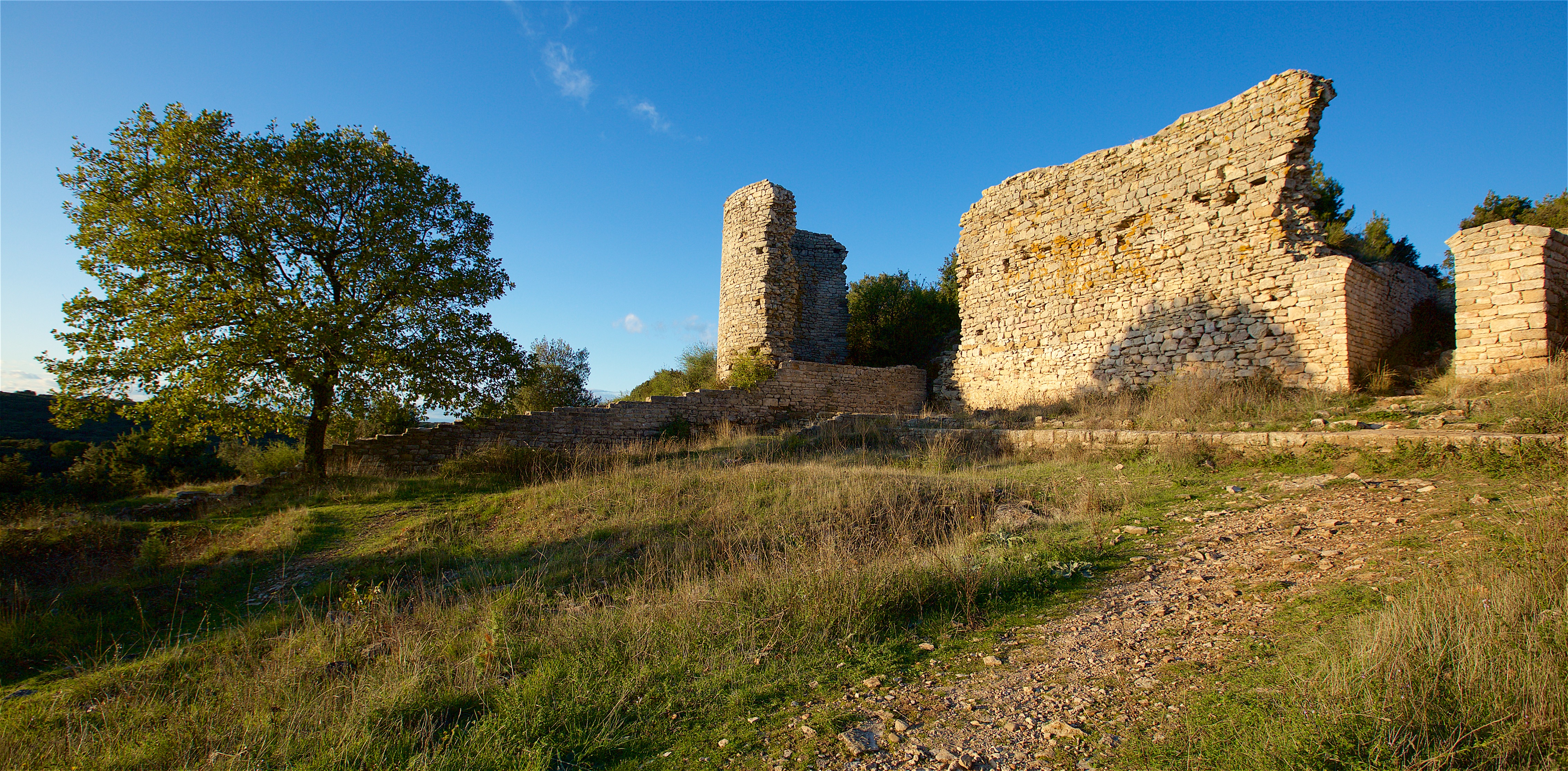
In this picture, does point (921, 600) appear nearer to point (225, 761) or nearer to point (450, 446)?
point (225, 761)

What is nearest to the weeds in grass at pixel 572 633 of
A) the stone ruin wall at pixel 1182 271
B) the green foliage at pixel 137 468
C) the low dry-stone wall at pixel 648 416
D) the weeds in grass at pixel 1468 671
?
the weeds in grass at pixel 1468 671

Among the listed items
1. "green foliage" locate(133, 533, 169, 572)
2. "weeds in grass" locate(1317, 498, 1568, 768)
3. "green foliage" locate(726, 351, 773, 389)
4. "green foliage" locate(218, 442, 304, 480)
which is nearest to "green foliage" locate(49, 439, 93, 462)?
"green foliage" locate(218, 442, 304, 480)

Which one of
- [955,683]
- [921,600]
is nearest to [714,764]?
[955,683]

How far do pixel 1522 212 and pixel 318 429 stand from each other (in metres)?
25.7

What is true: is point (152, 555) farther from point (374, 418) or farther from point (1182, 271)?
point (1182, 271)

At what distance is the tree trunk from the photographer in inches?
432

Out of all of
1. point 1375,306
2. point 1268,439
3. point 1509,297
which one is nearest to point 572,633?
point 1268,439

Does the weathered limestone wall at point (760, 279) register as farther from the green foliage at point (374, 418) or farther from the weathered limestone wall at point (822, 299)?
the green foliage at point (374, 418)

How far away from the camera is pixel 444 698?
3.29m

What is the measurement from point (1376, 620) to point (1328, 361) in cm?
912

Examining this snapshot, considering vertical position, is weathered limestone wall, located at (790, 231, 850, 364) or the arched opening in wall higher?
weathered limestone wall, located at (790, 231, 850, 364)

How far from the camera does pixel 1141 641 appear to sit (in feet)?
11.1

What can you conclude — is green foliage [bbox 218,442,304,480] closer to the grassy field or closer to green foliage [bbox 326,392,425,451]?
green foliage [bbox 326,392,425,451]

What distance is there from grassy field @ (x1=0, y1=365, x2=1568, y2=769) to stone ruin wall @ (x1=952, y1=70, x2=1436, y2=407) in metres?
4.55
